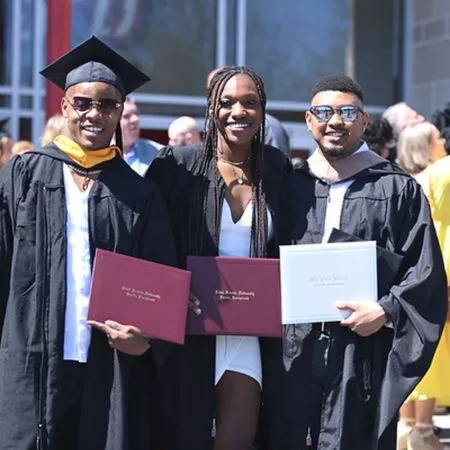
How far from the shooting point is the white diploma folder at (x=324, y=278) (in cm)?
407

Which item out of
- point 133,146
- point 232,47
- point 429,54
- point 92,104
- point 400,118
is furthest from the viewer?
point 429,54

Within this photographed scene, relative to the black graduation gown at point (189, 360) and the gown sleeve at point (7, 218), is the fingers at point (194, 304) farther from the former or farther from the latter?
the gown sleeve at point (7, 218)

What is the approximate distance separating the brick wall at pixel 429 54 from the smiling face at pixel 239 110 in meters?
6.71

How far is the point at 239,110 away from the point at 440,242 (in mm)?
1888

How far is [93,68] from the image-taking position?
402 centimetres

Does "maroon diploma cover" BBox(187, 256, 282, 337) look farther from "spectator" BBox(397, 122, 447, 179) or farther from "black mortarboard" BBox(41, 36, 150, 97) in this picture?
"spectator" BBox(397, 122, 447, 179)

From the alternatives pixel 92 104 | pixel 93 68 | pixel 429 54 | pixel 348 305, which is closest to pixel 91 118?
pixel 92 104

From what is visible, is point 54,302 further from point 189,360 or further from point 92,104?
point 92,104

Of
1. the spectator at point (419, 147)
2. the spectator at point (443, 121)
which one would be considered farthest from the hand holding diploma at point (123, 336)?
the spectator at point (419, 147)

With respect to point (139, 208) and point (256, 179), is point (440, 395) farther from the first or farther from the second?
point (139, 208)

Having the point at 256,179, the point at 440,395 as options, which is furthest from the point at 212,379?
the point at 440,395

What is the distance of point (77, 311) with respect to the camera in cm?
392

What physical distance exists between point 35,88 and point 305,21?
2.77m

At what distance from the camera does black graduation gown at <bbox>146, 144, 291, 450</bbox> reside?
416 cm
